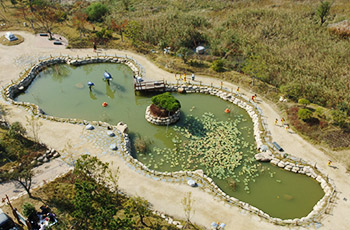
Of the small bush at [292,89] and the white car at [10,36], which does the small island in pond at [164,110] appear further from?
the white car at [10,36]

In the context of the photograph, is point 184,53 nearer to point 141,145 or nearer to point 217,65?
point 217,65

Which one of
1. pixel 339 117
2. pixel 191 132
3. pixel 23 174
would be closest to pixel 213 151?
pixel 191 132

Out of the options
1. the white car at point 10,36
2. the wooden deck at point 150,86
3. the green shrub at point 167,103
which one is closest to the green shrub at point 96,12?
the white car at point 10,36

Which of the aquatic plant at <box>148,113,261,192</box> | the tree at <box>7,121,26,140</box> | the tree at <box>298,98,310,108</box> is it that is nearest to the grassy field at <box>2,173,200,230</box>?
the aquatic plant at <box>148,113,261,192</box>

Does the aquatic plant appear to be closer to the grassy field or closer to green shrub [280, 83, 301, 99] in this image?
the grassy field

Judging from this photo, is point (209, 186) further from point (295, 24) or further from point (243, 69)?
point (295, 24)

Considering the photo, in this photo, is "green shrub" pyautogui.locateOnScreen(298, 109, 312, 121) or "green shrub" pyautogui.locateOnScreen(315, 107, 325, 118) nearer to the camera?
"green shrub" pyautogui.locateOnScreen(298, 109, 312, 121)
